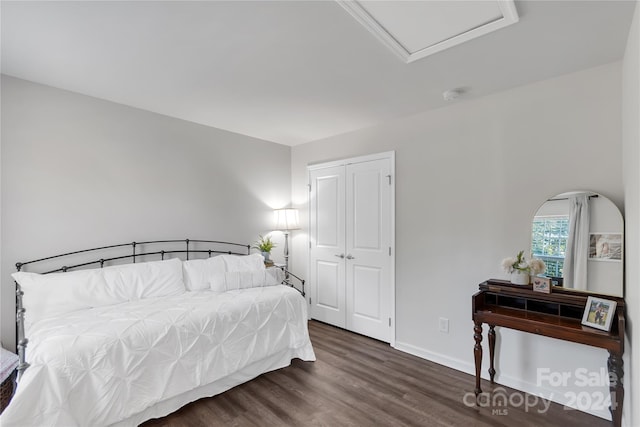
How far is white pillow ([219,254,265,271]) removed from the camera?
3154 millimetres

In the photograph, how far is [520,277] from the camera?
229 cm

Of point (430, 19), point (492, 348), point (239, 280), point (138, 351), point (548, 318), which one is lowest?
point (492, 348)

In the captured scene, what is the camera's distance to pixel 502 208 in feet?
8.29

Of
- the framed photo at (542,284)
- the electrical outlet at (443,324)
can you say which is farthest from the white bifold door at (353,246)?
the framed photo at (542,284)

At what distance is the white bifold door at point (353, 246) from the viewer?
3334 millimetres

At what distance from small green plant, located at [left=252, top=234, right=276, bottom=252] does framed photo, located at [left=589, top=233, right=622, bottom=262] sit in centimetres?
308

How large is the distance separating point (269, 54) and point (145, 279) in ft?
6.94

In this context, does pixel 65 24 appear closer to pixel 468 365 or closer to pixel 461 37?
pixel 461 37

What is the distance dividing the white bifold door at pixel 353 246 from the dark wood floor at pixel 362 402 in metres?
0.71

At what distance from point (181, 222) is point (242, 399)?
1865mm

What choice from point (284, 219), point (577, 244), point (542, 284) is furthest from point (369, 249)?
point (577, 244)

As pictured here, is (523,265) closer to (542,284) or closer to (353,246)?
(542,284)

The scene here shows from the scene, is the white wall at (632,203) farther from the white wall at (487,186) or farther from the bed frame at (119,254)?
the bed frame at (119,254)

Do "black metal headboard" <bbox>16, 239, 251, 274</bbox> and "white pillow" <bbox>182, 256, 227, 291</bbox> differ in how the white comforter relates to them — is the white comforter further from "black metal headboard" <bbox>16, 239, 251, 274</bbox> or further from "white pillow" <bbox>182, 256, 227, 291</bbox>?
"black metal headboard" <bbox>16, 239, 251, 274</bbox>
